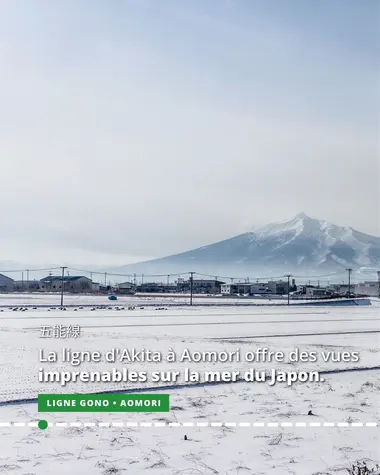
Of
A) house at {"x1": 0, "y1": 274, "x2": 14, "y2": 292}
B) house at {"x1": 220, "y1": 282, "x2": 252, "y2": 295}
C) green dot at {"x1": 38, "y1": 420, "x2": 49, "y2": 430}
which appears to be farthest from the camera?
house at {"x1": 220, "y1": 282, "x2": 252, "y2": 295}

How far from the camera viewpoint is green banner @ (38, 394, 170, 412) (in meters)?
9.20

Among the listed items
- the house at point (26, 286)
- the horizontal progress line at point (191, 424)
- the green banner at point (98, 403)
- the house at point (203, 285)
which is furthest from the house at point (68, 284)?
the horizontal progress line at point (191, 424)

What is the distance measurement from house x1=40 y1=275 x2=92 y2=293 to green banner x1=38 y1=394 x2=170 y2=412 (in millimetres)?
127934

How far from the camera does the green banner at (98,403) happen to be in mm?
9203

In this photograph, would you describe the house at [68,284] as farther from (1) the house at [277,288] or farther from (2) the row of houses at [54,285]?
(1) the house at [277,288]

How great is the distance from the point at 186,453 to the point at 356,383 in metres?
5.90

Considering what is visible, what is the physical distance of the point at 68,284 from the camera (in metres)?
138

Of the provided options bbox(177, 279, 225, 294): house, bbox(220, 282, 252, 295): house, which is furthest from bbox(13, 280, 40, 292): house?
bbox(220, 282, 252, 295): house

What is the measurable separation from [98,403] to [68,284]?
13135cm

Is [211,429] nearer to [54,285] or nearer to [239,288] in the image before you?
[239,288]

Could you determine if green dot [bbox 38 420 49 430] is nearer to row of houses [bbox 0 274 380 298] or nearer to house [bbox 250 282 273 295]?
row of houses [bbox 0 274 380 298]

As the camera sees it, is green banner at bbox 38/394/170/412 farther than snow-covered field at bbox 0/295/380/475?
Yes

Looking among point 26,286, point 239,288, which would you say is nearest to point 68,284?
point 26,286

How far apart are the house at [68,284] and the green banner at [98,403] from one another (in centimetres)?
12793
